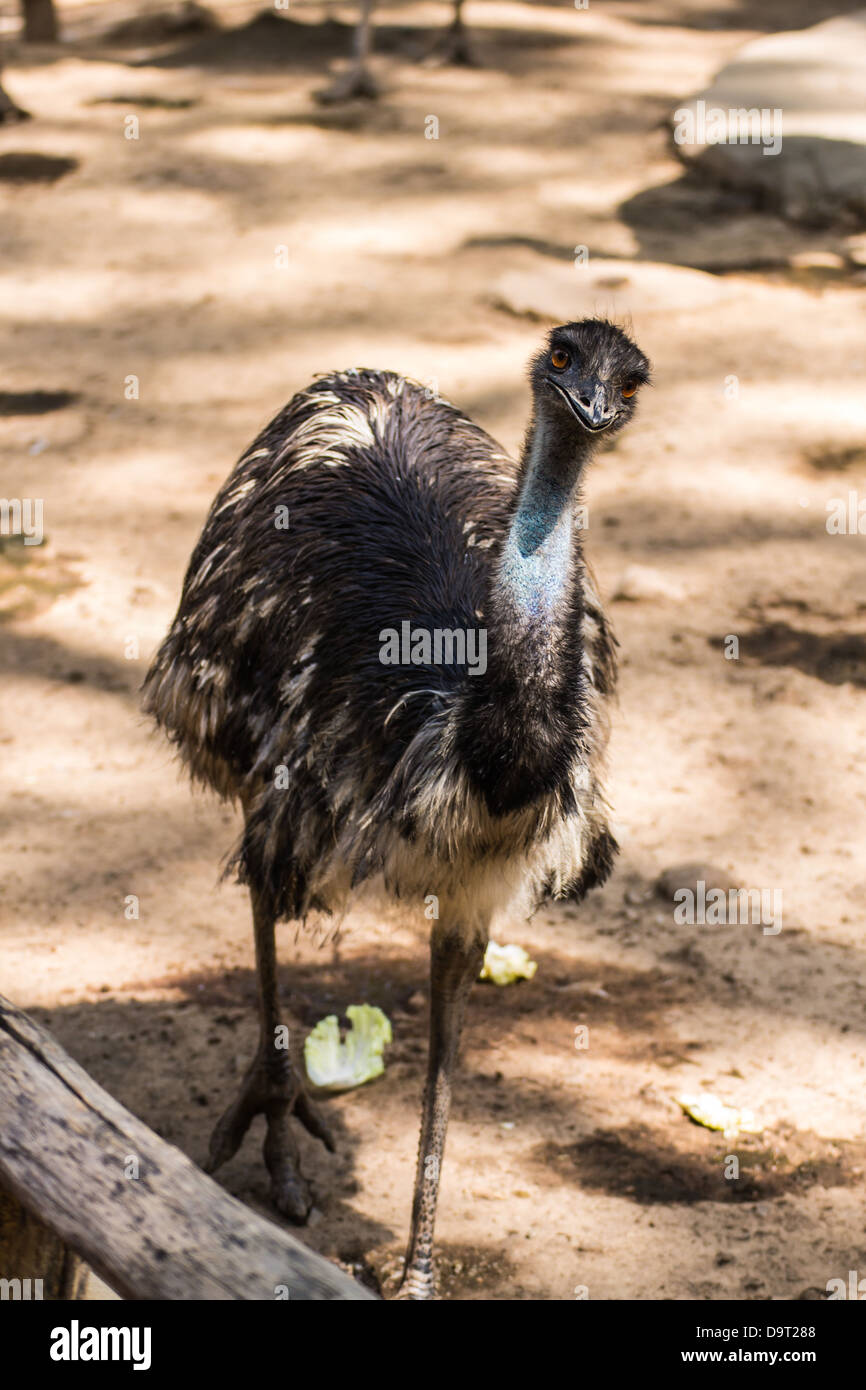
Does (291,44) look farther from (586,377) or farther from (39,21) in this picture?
(586,377)

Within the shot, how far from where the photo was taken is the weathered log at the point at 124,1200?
1.88 meters

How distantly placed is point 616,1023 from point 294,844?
1.18 meters

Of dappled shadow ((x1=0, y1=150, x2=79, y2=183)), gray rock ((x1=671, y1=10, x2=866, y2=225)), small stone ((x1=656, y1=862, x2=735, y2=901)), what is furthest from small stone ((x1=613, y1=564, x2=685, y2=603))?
dappled shadow ((x1=0, y1=150, x2=79, y2=183))

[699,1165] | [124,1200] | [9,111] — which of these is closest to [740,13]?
[9,111]

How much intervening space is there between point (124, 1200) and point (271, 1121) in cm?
153

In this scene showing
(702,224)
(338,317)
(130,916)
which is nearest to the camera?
(130,916)

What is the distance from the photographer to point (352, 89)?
10.7 metres

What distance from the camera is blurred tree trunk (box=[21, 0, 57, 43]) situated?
12023mm

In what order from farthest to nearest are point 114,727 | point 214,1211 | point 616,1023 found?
point 114,727 < point 616,1023 < point 214,1211

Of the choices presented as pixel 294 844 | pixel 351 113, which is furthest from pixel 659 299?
pixel 294 844

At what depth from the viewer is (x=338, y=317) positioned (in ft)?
24.9

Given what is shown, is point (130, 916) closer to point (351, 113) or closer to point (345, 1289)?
point (345, 1289)

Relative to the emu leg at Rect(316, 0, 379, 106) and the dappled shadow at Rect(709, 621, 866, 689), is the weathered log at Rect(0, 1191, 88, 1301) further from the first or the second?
the emu leg at Rect(316, 0, 379, 106)

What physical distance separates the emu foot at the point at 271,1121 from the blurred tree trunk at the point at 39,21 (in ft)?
34.2
